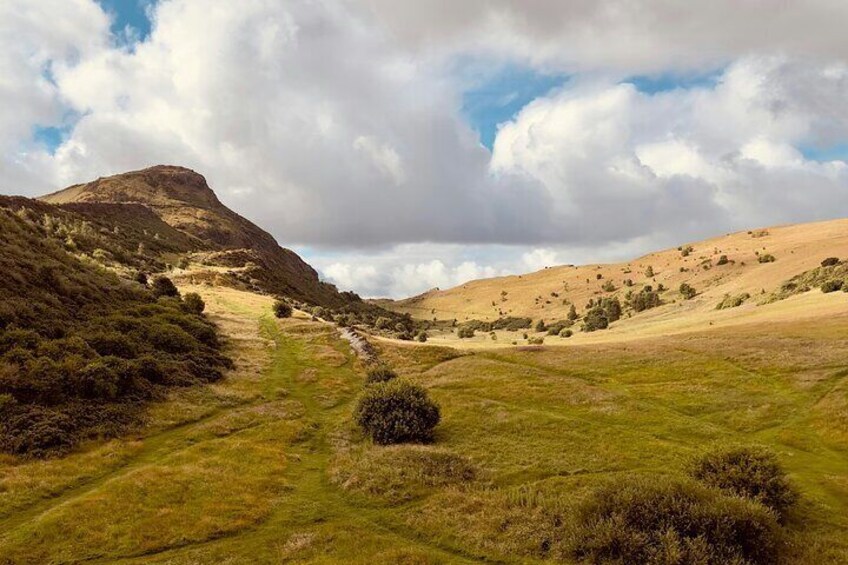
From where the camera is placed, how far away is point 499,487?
88.3ft

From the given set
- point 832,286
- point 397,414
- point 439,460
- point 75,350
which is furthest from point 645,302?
point 75,350

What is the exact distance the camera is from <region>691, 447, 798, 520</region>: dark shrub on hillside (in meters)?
23.5

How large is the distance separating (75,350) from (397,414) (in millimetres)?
24827

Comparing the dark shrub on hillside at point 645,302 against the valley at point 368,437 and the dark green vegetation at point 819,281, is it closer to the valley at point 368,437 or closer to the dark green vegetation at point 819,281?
the dark green vegetation at point 819,281

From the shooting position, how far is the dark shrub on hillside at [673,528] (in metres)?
18.4

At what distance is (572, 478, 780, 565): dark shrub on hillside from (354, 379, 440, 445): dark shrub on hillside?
14.8m

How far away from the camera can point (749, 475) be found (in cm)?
2420

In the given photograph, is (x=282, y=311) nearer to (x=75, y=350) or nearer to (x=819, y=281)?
(x=75, y=350)

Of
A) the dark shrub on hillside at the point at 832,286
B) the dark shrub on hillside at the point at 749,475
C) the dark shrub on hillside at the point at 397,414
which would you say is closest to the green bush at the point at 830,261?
the dark shrub on hillside at the point at 832,286

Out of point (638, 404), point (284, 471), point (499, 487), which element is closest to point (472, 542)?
point (499, 487)

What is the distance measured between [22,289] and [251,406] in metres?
23.8

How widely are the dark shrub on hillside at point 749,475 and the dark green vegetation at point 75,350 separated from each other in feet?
108

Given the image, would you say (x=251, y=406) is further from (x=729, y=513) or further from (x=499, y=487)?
(x=729, y=513)

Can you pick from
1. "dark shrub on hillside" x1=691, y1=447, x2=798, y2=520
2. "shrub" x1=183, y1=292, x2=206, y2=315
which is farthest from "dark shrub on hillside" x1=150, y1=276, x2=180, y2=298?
"dark shrub on hillside" x1=691, y1=447, x2=798, y2=520
